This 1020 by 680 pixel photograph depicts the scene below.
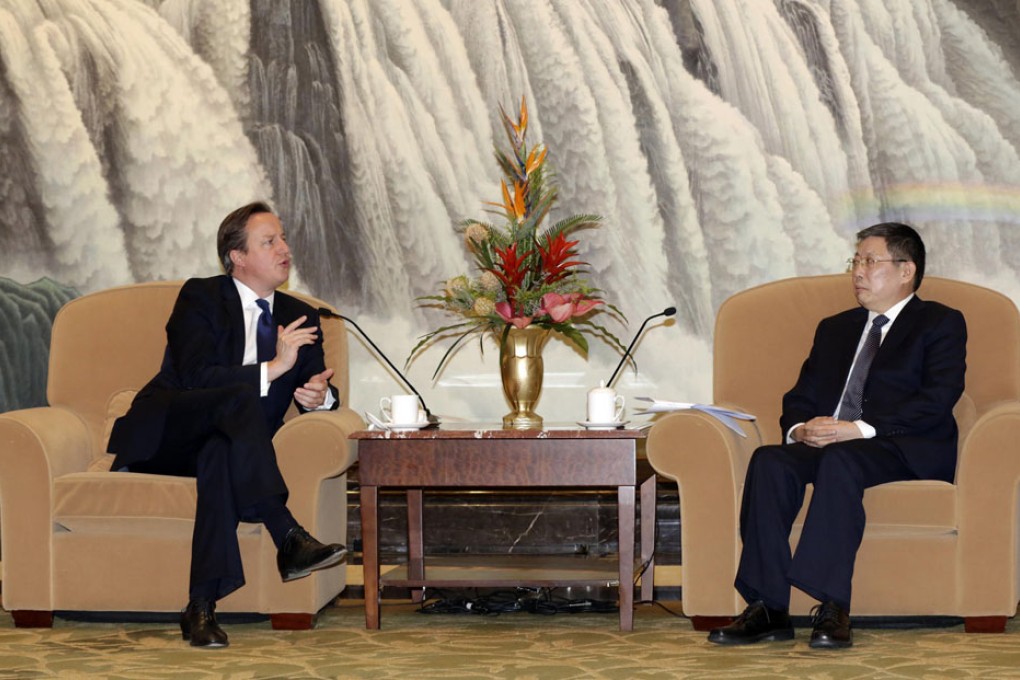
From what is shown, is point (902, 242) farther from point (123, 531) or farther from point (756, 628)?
point (123, 531)

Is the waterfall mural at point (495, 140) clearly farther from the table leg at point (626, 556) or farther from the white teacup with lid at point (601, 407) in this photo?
the table leg at point (626, 556)

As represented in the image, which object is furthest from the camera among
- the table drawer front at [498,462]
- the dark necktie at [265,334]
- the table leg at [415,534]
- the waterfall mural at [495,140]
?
the waterfall mural at [495,140]

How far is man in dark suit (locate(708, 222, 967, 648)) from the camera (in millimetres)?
3207

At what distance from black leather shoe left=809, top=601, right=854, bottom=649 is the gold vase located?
966mm

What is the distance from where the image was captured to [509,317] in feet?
11.9

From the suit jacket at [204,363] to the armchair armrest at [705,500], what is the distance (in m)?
1.10

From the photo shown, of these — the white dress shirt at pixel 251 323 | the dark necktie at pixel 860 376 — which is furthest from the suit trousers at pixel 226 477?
the dark necktie at pixel 860 376

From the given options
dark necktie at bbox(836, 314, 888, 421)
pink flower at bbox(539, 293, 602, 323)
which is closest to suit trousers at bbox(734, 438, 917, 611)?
dark necktie at bbox(836, 314, 888, 421)

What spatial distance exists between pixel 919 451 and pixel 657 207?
1663 millimetres

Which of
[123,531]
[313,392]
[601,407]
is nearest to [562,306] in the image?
[601,407]

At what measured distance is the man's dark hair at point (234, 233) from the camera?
381 cm

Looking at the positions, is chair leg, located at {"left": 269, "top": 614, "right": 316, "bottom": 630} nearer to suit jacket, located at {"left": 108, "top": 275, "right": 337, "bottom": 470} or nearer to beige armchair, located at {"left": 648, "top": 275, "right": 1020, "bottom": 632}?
suit jacket, located at {"left": 108, "top": 275, "right": 337, "bottom": 470}

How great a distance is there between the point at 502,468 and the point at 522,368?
13.5 inches

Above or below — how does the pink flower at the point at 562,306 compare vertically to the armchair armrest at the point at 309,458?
above
